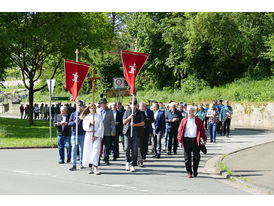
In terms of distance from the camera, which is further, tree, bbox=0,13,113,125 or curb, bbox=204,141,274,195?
tree, bbox=0,13,113,125

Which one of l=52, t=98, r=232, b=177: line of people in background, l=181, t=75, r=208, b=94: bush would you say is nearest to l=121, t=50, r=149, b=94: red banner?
l=52, t=98, r=232, b=177: line of people in background

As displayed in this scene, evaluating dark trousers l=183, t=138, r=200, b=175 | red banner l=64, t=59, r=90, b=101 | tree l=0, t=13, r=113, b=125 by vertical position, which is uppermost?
tree l=0, t=13, r=113, b=125

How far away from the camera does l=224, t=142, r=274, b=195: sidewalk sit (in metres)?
9.65

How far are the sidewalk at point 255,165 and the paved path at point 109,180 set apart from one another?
61cm

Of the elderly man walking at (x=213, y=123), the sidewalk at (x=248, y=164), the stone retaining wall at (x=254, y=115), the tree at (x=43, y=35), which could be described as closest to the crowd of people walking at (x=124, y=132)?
the sidewalk at (x=248, y=164)

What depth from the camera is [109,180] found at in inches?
397

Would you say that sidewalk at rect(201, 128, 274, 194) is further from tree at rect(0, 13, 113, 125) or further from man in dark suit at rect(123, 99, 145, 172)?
tree at rect(0, 13, 113, 125)

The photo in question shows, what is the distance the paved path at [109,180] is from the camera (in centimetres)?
868

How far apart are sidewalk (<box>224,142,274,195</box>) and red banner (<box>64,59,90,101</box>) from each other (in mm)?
4808

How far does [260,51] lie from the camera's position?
3447 cm

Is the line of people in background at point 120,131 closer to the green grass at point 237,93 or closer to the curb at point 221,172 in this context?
the curb at point 221,172

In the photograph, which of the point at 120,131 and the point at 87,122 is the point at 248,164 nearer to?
the point at 120,131
